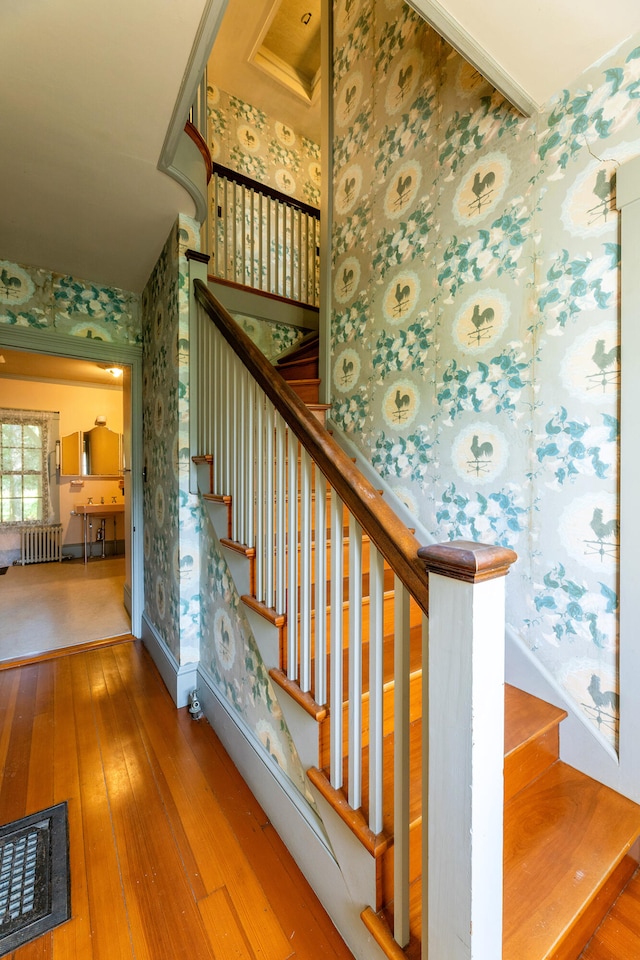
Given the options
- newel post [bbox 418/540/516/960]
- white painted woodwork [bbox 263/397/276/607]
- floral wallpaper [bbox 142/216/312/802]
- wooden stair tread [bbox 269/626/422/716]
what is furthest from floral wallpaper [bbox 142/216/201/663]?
newel post [bbox 418/540/516/960]

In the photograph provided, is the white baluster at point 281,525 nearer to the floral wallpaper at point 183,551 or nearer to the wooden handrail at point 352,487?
Result: the wooden handrail at point 352,487

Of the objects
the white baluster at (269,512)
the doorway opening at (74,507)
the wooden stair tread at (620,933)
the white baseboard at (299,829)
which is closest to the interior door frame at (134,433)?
the doorway opening at (74,507)

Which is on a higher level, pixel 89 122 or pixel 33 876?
pixel 89 122

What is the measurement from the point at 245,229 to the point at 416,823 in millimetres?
3614

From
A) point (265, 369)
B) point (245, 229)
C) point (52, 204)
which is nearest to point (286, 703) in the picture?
point (265, 369)

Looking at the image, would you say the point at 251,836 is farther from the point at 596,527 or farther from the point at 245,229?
the point at 245,229

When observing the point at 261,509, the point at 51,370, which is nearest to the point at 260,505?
the point at 261,509

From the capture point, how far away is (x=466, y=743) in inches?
26.3

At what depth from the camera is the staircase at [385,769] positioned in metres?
0.91

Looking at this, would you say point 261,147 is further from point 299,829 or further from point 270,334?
point 299,829

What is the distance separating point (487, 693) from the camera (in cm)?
68

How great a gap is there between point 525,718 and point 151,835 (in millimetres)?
1367

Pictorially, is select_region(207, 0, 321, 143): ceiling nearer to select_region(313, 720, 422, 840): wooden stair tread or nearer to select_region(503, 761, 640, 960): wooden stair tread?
select_region(313, 720, 422, 840): wooden stair tread

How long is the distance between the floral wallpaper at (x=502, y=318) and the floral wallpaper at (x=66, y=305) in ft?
5.84
